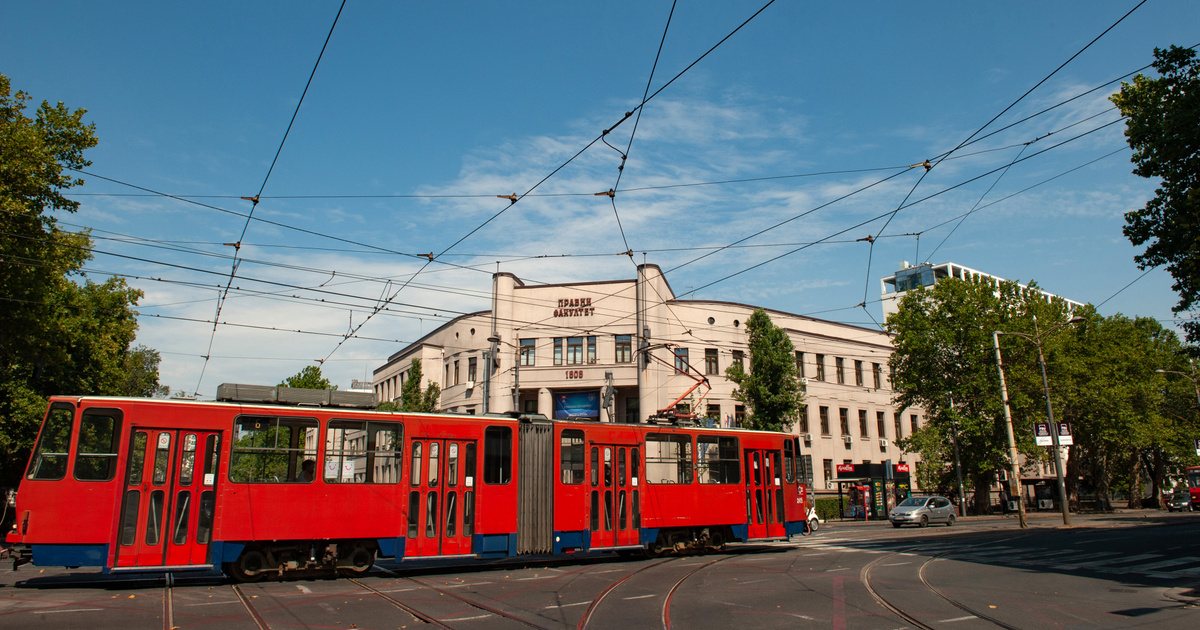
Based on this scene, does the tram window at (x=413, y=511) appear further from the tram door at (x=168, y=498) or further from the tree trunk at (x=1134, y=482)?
the tree trunk at (x=1134, y=482)

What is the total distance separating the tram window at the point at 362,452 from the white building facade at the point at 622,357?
30307 millimetres

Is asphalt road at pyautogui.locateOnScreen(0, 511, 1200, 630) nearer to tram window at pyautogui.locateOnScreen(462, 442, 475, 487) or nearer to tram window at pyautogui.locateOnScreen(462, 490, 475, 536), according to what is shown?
tram window at pyautogui.locateOnScreen(462, 490, 475, 536)

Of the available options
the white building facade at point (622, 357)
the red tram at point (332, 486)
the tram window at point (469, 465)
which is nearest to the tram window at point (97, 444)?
the red tram at point (332, 486)

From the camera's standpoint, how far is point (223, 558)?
41.6 ft

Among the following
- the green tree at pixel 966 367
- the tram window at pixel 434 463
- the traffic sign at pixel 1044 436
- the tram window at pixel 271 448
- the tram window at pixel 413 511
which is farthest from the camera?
the green tree at pixel 966 367

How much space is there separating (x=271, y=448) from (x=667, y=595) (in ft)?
25.1

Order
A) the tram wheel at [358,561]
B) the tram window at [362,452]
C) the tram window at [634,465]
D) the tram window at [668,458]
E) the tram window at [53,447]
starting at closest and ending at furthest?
1. the tram window at [53,447]
2. the tram window at [362,452]
3. the tram wheel at [358,561]
4. the tram window at [634,465]
5. the tram window at [668,458]

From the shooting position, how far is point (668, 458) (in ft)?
59.5

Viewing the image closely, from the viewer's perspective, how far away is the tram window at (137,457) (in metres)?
12.3

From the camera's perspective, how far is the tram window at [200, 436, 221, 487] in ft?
42.0

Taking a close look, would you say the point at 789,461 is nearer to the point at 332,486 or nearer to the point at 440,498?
the point at 440,498

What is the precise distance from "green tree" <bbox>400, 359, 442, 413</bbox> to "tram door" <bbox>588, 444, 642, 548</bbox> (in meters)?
35.8

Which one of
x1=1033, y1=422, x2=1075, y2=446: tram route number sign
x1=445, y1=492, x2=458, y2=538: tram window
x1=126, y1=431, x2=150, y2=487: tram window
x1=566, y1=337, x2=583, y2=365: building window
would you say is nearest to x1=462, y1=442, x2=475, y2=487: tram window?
x1=445, y1=492, x2=458, y2=538: tram window

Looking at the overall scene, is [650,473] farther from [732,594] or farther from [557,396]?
[557,396]
